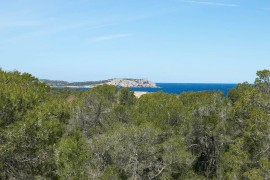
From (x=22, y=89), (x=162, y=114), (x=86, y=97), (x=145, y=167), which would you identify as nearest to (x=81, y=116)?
(x=86, y=97)

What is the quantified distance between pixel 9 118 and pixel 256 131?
17105 millimetres

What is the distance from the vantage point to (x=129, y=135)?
3139cm

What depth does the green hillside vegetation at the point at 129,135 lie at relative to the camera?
776 inches

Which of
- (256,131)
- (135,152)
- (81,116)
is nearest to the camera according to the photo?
(256,131)

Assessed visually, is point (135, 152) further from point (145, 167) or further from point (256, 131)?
point (256, 131)

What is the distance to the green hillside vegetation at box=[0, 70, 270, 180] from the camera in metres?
19.7

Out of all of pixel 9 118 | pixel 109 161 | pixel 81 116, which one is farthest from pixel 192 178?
pixel 9 118

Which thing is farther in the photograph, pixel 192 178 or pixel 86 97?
pixel 86 97

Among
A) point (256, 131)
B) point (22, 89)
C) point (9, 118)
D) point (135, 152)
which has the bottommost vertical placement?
point (135, 152)

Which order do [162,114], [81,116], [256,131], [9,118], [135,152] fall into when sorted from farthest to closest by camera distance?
[81,116] < [162,114] < [135,152] < [256,131] < [9,118]

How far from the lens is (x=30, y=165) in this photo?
2028cm

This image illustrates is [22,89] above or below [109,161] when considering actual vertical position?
above

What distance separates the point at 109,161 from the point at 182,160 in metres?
6.75

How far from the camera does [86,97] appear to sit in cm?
4450
